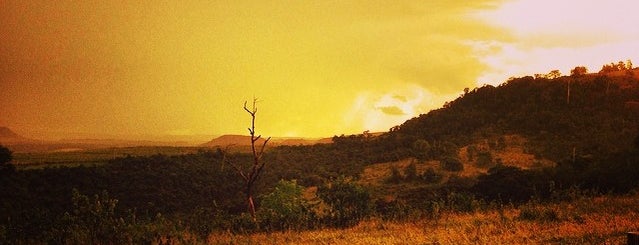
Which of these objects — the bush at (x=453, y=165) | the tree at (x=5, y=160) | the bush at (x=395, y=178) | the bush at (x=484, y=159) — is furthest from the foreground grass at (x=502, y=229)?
the tree at (x=5, y=160)

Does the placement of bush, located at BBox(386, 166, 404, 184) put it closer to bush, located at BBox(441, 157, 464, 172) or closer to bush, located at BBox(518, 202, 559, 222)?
bush, located at BBox(441, 157, 464, 172)

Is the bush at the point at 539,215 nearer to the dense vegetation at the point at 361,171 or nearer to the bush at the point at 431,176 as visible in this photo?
the dense vegetation at the point at 361,171

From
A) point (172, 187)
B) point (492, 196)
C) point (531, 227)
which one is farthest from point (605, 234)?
point (172, 187)

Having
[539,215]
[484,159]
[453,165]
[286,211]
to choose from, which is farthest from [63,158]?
[539,215]

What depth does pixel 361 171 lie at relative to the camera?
186 ft

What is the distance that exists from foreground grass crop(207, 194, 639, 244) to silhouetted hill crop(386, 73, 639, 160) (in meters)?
35.6

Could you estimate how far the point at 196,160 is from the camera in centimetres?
6988

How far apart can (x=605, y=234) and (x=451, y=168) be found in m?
41.1

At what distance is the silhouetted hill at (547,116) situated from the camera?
179ft

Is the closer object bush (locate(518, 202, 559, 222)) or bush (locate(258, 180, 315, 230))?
bush (locate(518, 202, 559, 222))

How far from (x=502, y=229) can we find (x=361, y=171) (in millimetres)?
42553

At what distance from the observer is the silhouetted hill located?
179 feet

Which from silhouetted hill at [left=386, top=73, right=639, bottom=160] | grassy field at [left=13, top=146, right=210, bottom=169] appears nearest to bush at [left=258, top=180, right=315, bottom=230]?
silhouetted hill at [left=386, top=73, right=639, bottom=160]

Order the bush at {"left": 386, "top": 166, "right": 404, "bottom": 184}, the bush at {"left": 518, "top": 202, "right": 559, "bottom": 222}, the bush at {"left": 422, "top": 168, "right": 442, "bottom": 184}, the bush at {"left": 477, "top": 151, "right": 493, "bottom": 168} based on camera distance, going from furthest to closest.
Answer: the bush at {"left": 477, "top": 151, "right": 493, "bottom": 168}
the bush at {"left": 386, "top": 166, "right": 404, "bottom": 184}
the bush at {"left": 422, "top": 168, "right": 442, "bottom": 184}
the bush at {"left": 518, "top": 202, "right": 559, "bottom": 222}
